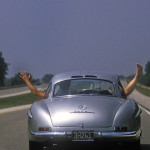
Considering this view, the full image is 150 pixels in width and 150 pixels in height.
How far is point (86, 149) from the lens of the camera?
8.38 meters

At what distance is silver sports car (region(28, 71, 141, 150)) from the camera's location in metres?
6.87

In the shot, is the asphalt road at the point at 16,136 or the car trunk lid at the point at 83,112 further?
the asphalt road at the point at 16,136

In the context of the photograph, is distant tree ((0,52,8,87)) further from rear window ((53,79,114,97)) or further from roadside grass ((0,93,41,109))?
rear window ((53,79,114,97))

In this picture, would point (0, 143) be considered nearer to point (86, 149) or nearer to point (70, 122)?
point (86, 149)

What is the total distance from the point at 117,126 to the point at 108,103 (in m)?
0.55

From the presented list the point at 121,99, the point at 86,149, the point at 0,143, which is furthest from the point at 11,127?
the point at 121,99

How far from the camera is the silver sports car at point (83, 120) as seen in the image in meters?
6.87

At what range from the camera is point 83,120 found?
6.92 m

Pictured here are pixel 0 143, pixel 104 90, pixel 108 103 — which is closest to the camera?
pixel 108 103

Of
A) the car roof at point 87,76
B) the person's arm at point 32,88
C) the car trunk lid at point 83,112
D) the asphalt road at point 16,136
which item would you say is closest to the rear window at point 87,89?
the car roof at point 87,76

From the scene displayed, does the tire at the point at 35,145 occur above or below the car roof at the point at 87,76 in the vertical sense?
below

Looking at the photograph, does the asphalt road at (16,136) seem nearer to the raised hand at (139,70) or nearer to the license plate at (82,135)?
the raised hand at (139,70)

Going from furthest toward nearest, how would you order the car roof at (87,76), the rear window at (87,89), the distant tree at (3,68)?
the distant tree at (3,68), the car roof at (87,76), the rear window at (87,89)

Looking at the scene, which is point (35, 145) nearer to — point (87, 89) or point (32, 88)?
point (87, 89)
